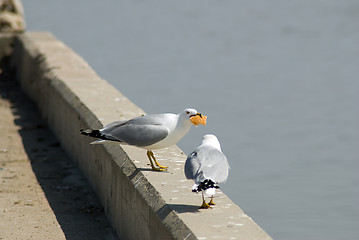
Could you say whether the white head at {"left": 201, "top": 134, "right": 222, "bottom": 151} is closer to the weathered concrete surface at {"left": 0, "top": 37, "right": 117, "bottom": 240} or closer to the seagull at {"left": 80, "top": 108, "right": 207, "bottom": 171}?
the seagull at {"left": 80, "top": 108, "right": 207, "bottom": 171}

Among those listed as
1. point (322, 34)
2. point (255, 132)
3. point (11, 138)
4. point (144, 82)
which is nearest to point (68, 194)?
point (11, 138)

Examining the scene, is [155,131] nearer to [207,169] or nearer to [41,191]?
[207,169]

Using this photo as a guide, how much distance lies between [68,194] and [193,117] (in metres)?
1.97

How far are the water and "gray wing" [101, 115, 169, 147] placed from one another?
4.13m

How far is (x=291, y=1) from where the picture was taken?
25.9 m

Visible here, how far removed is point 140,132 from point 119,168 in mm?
521

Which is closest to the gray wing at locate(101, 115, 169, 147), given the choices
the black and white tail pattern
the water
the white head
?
the white head

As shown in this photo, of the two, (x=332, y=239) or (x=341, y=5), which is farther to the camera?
(x=341, y=5)

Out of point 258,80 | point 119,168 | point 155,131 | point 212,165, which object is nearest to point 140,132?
point 155,131

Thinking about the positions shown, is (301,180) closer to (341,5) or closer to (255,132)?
(255,132)

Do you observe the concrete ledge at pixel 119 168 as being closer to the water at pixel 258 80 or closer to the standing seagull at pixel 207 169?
the standing seagull at pixel 207 169

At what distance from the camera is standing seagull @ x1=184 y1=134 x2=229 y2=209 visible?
355 centimetres

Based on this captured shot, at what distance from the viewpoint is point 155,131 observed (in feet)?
14.2

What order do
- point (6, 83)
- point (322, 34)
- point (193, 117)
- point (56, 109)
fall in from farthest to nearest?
point (322, 34), point (6, 83), point (56, 109), point (193, 117)
